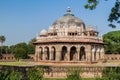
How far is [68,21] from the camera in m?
45.0

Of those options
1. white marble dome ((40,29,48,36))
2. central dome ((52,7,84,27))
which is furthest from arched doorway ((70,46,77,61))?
white marble dome ((40,29,48,36))

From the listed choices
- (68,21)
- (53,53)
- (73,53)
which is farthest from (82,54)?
(68,21)

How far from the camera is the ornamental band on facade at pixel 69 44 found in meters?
42.0

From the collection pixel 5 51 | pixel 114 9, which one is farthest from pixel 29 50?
pixel 114 9

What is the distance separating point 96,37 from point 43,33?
307 inches

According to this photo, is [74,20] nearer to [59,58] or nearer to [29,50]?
[59,58]

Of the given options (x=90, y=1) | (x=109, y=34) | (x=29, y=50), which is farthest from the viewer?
(x=109, y=34)

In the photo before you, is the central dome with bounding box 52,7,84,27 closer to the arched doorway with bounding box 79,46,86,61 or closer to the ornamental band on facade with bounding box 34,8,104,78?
the ornamental band on facade with bounding box 34,8,104,78

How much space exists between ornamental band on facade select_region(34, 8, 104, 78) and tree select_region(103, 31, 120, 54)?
26.6 metres

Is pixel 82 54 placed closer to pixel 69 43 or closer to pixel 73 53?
pixel 73 53

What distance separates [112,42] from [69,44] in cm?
3656

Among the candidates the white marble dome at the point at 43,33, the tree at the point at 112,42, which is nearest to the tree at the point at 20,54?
the tree at the point at 112,42

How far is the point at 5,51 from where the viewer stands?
9106cm

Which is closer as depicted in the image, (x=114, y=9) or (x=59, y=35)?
(x=114, y=9)
